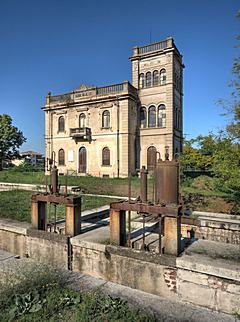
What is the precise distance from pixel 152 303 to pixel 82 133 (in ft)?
72.1

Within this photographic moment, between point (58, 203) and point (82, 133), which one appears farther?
point (82, 133)

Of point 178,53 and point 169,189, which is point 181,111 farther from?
point 169,189

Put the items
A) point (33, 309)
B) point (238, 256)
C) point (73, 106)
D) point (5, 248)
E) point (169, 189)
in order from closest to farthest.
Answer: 1. point (33, 309)
2. point (238, 256)
3. point (169, 189)
4. point (5, 248)
5. point (73, 106)

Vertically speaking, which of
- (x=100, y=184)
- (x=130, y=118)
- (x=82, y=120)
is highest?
(x=82, y=120)

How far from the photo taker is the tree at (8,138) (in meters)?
37.1

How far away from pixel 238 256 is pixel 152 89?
A: 2200cm

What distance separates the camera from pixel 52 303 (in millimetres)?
3154

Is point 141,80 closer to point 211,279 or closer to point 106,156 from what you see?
point 106,156

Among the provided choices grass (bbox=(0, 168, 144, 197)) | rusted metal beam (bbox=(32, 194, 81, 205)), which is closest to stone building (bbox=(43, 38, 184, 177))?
grass (bbox=(0, 168, 144, 197))

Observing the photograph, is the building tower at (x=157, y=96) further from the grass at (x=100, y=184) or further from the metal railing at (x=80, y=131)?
the metal railing at (x=80, y=131)

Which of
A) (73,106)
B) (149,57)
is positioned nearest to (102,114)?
(73,106)

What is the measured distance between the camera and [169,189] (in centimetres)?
407

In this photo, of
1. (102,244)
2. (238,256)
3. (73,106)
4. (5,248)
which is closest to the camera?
(238,256)

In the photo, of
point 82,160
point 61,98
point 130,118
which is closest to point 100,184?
point 130,118
